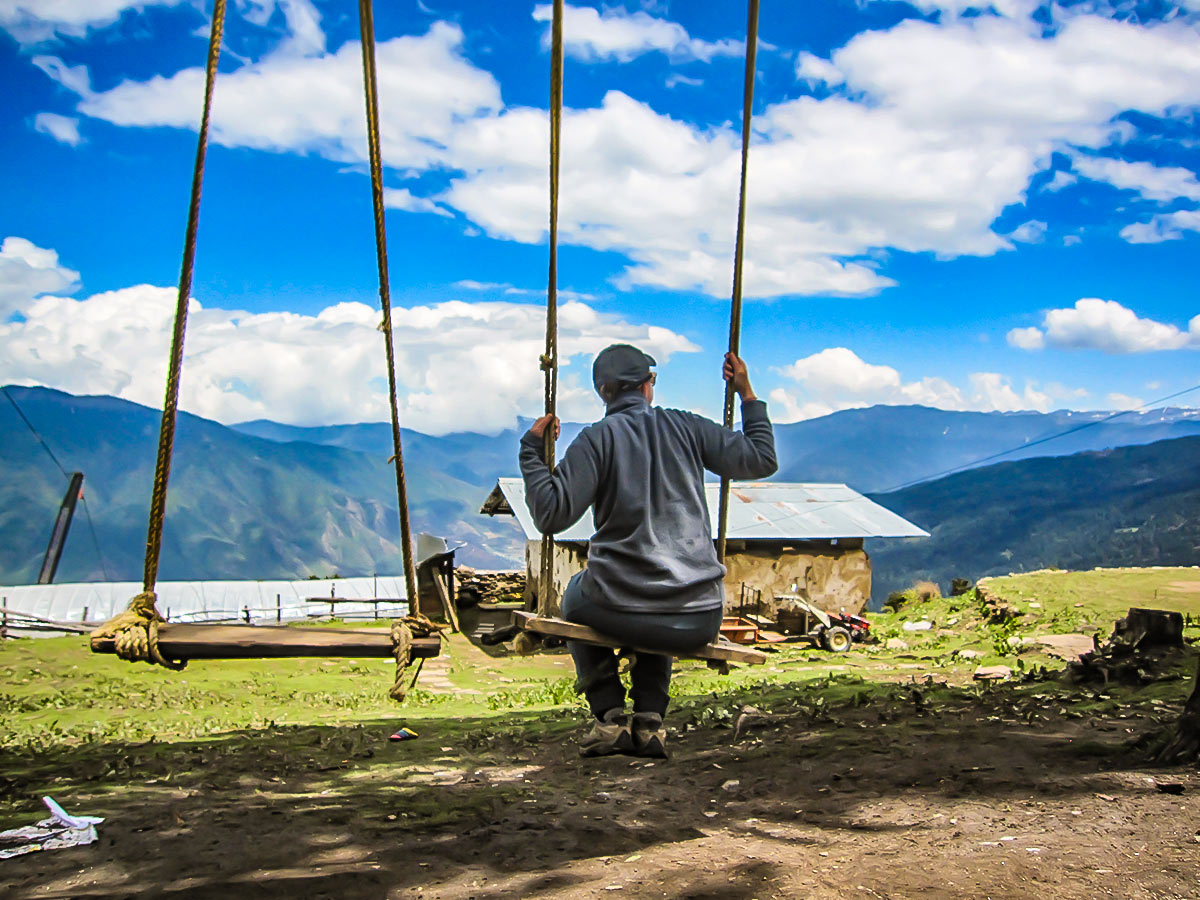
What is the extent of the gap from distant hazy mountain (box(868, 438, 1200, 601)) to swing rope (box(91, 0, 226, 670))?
38.9m

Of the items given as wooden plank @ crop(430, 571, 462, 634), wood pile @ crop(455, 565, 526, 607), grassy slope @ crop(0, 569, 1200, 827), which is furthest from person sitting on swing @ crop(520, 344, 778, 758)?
wood pile @ crop(455, 565, 526, 607)

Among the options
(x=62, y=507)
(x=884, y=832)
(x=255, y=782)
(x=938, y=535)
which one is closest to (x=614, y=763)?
(x=255, y=782)

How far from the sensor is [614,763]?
600 cm

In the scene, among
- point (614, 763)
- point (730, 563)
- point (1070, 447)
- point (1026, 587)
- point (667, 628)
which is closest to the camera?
point (667, 628)

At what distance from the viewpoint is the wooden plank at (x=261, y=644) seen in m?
3.65

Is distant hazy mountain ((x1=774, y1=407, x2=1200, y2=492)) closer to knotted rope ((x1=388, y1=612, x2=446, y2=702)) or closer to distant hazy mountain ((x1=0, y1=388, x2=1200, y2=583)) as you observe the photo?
distant hazy mountain ((x1=0, y1=388, x2=1200, y2=583))

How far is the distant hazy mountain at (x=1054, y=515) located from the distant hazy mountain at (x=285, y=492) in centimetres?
5381

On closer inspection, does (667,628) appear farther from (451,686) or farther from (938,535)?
(938,535)

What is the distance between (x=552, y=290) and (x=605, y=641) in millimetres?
1558

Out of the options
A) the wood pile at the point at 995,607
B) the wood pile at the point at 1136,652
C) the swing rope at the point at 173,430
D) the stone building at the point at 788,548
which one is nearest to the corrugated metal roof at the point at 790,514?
the stone building at the point at 788,548

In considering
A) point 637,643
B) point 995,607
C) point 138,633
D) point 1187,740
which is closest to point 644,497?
point 637,643

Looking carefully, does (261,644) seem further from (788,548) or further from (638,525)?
(788,548)

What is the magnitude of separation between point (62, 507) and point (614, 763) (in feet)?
92.3

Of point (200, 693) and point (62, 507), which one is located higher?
point (62, 507)
